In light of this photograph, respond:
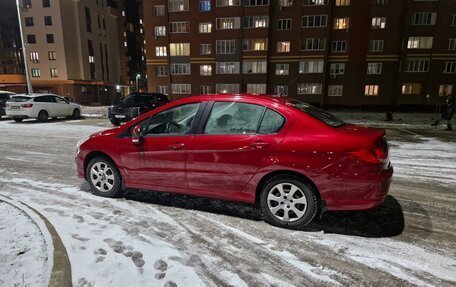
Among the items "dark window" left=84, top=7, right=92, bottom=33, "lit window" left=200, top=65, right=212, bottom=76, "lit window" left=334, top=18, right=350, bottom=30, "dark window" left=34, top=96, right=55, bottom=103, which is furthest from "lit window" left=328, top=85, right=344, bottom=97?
"dark window" left=84, top=7, right=92, bottom=33

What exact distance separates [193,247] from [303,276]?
1247 mm

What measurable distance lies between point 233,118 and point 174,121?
3.26ft

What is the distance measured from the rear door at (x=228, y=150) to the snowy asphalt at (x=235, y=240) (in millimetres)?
524

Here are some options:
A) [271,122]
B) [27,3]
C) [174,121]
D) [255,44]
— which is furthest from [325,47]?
[27,3]

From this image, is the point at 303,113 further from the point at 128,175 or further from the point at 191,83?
the point at 191,83

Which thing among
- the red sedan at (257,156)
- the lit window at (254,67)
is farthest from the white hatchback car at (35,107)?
the lit window at (254,67)

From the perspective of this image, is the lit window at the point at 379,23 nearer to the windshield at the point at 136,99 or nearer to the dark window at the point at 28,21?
the windshield at the point at 136,99

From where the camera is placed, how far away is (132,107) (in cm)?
1447

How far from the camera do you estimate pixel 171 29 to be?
37.0 meters

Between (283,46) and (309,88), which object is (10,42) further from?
(309,88)

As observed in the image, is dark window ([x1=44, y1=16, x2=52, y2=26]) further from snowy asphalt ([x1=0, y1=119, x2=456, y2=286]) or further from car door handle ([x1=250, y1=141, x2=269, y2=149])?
car door handle ([x1=250, y1=141, x2=269, y2=149])

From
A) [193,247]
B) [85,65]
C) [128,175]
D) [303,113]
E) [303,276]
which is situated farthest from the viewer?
[85,65]

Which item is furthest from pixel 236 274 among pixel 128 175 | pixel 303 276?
pixel 128 175

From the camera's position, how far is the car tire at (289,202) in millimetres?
3609
